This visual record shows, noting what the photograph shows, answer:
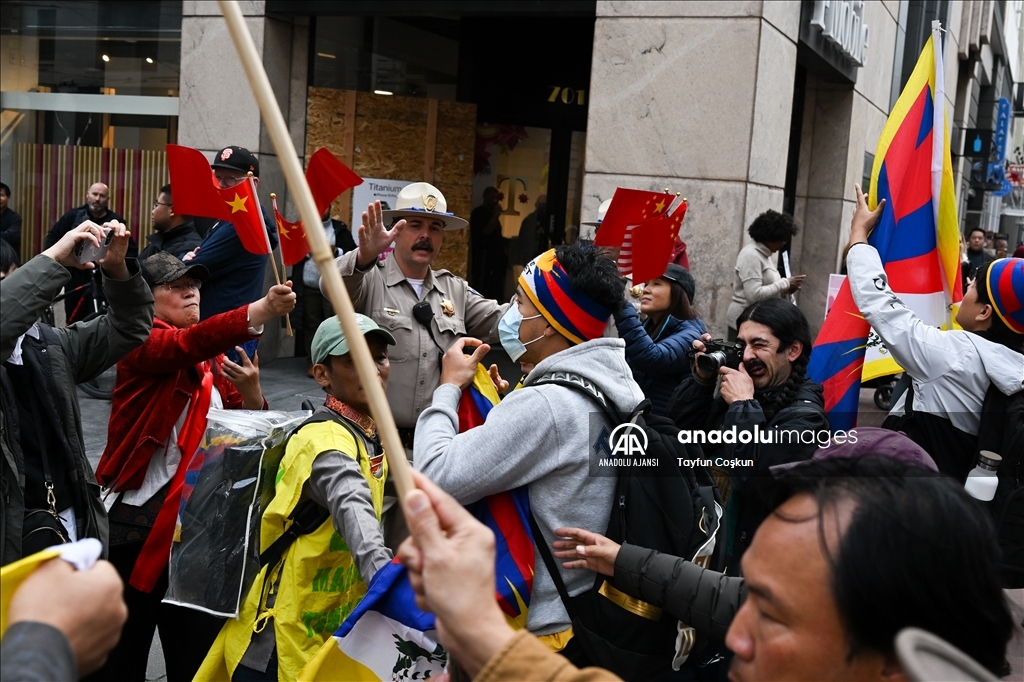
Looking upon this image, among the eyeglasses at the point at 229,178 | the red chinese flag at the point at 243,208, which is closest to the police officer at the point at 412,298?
the red chinese flag at the point at 243,208

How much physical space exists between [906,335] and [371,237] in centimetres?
229

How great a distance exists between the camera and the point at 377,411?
4.75ft

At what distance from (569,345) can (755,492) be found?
123cm

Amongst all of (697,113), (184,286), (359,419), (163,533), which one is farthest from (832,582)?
(697,113)

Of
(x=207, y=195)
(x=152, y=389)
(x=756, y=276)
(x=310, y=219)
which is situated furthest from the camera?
(x=756, y=276)

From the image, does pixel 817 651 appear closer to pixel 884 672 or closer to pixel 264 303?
pixel 884 672

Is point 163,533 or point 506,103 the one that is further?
point 506,103

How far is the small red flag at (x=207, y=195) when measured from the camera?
4309 millimetres

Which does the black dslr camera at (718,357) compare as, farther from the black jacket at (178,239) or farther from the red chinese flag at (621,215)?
the black jacket at (178,239)

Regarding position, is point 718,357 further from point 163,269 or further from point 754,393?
point 163,269

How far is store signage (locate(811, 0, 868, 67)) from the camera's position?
9.62 metres

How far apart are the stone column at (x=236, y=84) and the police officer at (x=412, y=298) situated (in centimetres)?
488

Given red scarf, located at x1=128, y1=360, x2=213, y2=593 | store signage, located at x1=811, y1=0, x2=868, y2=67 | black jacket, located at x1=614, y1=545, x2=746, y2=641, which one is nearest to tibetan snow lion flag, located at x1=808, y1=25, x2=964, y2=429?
black jacket, located at x1=614, y1=545, x2=746, y2=641

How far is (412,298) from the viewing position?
4.94m
